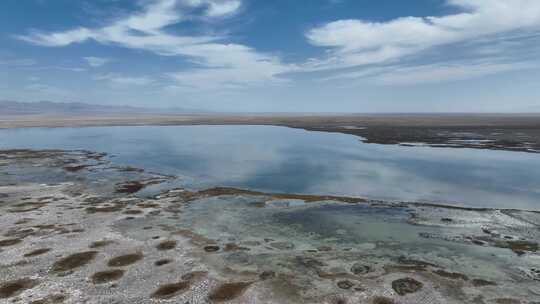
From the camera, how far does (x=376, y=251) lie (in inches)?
920

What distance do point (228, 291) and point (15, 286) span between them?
39.9 ft

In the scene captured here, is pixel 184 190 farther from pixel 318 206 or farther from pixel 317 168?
pixel 317 168

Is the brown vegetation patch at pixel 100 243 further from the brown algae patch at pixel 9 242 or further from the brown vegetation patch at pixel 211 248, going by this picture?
the brown vegetation patch at pixel 211 248

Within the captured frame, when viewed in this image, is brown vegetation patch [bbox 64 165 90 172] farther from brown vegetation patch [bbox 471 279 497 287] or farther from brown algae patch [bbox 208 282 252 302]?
brown vegetation patch [bbox 471 279 497 287]

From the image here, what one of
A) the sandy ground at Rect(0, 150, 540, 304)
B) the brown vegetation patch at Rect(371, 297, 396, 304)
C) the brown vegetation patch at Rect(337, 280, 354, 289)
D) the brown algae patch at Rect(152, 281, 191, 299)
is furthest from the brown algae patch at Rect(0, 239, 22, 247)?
the brown vegetation patch at Rect(371, 297, 396, 304)

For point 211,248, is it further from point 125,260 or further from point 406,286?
point 406,286

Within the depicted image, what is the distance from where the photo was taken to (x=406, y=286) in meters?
18.6

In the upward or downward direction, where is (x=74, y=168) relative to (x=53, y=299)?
upward

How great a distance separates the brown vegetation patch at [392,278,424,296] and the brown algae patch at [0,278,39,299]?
68.4 feet

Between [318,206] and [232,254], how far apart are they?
45.0 feet

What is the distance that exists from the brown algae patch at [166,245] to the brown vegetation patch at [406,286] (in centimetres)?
1555

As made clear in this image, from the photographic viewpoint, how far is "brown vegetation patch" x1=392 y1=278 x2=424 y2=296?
18172 millimetres

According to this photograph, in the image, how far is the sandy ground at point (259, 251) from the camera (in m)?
18.1

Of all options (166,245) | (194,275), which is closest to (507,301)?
(194,275)
